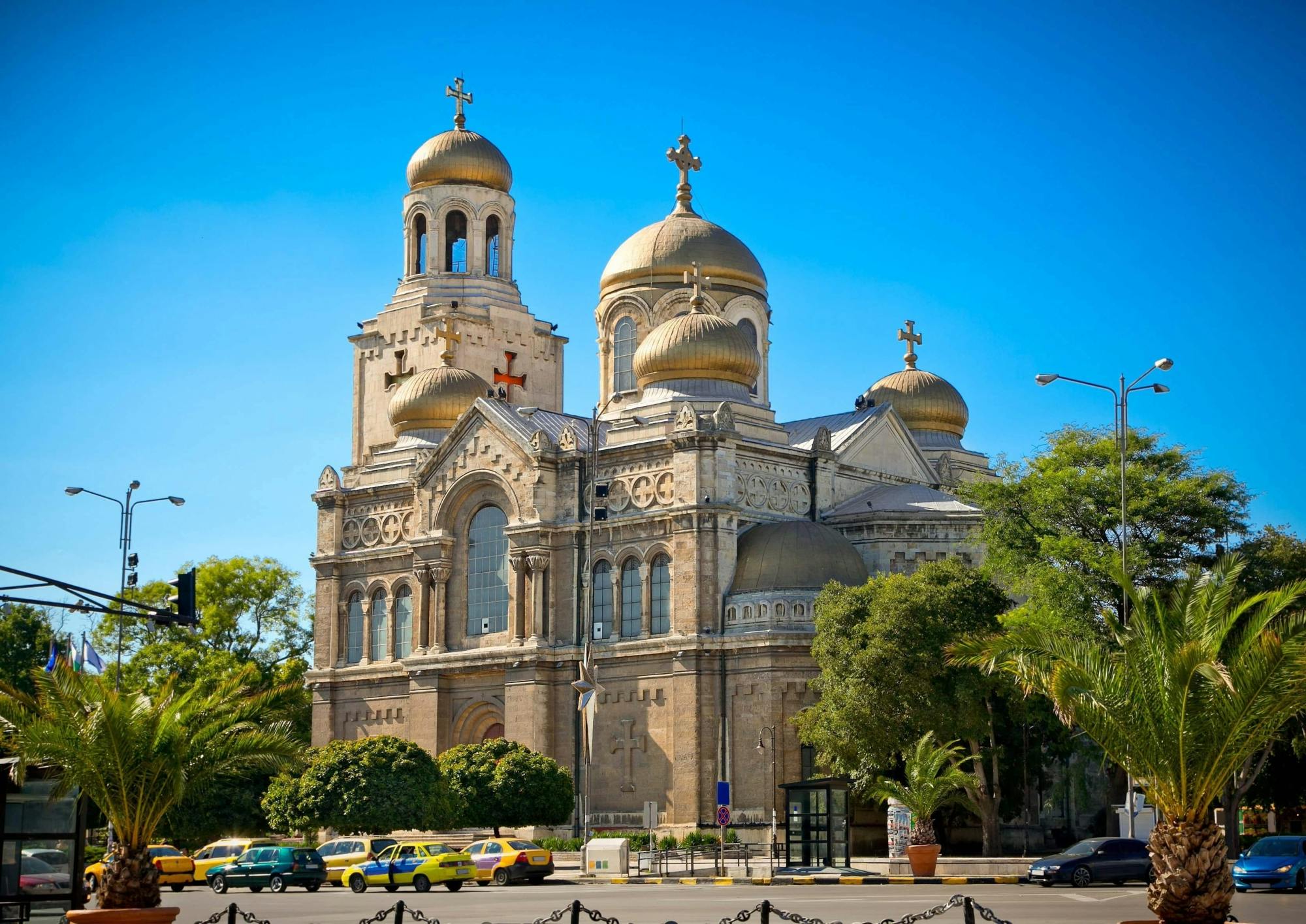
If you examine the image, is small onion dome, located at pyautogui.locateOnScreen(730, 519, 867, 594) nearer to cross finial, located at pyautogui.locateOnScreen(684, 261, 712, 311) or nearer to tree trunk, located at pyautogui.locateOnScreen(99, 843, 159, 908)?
cross finial, located at pyautogui.locateOnScreen(684, 261, 712, 311)

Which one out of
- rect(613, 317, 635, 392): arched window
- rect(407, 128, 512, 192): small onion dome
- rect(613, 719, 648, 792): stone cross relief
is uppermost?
rect(407, 128, 512, 192): small onion dome

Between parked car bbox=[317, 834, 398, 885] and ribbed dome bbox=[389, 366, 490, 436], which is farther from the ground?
ribbed dome bbox=[389, 366, 490, 436]

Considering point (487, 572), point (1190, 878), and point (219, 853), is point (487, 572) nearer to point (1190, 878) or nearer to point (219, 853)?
point (219, 853)

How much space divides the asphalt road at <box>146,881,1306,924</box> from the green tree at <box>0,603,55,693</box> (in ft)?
172

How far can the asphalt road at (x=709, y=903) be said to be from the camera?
30.9m

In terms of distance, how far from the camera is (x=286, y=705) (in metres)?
31.5

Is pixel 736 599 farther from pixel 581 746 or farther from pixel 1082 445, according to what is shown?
pixel 1082 445

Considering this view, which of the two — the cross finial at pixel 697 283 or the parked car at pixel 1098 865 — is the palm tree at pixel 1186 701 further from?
the cross finial at pixel 697 283

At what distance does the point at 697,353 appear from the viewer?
65375 mm

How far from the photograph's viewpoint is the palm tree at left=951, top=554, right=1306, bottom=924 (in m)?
23.4

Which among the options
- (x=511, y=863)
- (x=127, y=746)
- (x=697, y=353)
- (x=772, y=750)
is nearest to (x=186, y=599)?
(x=127, y=746)

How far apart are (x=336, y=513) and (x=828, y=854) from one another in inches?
1305

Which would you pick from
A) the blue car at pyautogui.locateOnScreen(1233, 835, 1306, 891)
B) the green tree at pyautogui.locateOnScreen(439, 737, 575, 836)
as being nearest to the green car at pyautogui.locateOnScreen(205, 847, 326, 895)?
the green tree at pyautogui.locateOnScreen(439, 737, 575, 836)

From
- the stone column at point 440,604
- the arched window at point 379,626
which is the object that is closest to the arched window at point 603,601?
the stone column at point 440,604
